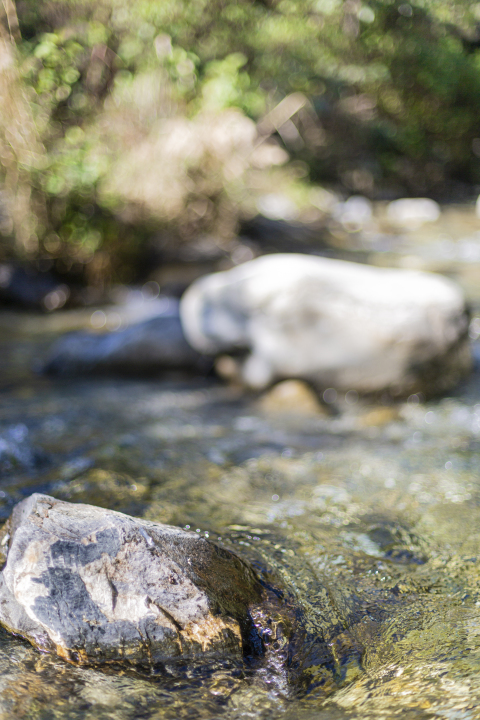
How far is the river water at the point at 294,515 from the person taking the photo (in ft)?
4.11

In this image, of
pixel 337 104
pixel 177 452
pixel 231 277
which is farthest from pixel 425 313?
pixel 337 104

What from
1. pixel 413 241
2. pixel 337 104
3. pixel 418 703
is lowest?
pixel 413 241

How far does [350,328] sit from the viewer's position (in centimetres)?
356

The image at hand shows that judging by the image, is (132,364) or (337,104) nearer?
(132,364)

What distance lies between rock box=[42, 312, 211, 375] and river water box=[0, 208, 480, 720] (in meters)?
0.17

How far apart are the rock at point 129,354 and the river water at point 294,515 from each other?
0.54ft

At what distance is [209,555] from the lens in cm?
155

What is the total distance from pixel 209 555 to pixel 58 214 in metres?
5.43

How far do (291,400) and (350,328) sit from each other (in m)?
0.62

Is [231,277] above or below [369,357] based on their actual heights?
above

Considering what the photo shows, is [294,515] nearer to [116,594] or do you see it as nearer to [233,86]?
[116,594]

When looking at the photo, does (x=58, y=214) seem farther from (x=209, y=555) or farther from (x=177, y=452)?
(x=209, y=555)

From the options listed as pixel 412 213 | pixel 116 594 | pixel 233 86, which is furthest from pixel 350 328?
pixel 412 213

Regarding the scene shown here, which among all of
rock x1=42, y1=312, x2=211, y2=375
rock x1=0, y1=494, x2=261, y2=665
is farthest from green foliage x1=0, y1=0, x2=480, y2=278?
rock x1=0, y1=494, x2=261, y2=665
